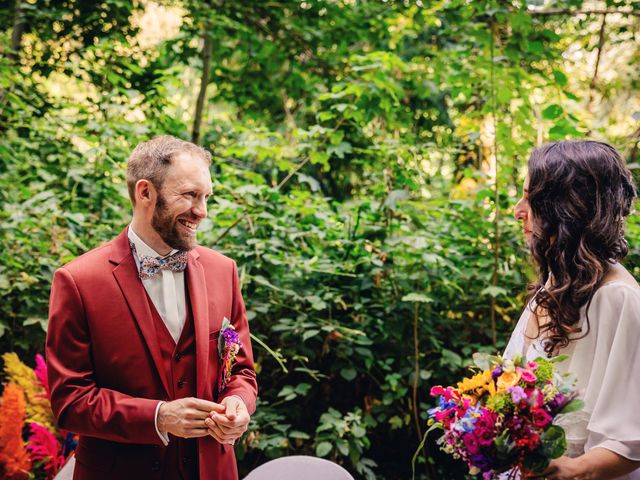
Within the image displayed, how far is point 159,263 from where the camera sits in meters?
1.88

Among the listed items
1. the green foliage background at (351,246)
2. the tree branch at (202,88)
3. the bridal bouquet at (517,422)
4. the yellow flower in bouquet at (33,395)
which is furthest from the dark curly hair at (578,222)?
the tree branch at (202,88)

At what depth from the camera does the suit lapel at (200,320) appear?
1.83 metres

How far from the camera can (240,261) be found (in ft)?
11.8

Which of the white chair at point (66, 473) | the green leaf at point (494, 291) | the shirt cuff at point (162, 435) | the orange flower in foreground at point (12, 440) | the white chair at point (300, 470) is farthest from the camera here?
the green leaf at point (494, 291)

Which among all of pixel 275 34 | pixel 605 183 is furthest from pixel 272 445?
pixel 275 34

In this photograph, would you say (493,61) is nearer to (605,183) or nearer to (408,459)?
(605,183)

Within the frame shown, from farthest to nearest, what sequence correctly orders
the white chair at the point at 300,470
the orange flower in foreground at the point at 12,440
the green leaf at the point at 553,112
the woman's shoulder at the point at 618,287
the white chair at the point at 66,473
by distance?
the green leaf at the point at 553,112 → the orange flower in foreground at the point at 12,440 → the white chair at the point at 66,473 → the white chair at the point at 300,470 → the woman's shoulder at the point at 618,287

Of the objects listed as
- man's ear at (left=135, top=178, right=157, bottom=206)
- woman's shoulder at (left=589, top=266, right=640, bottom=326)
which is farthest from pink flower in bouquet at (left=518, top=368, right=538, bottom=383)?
man's ear at (left=135, top=178, right=157, bottom=206)

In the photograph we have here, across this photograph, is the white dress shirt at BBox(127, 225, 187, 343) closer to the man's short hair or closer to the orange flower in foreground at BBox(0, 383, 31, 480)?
the man's short hair

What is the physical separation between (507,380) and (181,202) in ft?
3.78

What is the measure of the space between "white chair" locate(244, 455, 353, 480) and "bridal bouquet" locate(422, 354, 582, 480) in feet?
2.43

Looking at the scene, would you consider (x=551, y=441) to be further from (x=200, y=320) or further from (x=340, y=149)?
(x=340, y=149)

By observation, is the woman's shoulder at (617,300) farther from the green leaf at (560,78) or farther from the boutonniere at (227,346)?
the green leaf at (560,78)

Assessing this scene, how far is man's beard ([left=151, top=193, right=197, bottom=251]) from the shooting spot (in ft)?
6.04
